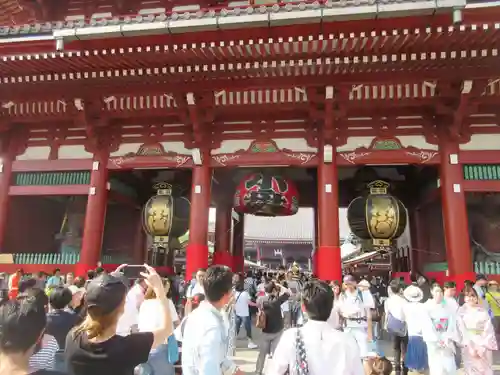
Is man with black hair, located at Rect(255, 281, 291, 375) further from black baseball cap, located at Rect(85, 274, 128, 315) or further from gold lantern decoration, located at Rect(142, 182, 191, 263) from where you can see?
gold lantern decoration, located at Rect(142, 182, 191, 263)

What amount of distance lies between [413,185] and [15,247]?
469 inches

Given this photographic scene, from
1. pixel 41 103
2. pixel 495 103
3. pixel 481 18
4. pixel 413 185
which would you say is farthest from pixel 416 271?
pixel 41 103

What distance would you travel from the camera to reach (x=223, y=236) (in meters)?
13.1

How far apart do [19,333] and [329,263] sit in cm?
761

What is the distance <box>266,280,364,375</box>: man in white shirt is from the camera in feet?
7.50

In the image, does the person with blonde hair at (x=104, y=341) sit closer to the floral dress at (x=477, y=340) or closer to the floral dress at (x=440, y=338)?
the floral dress at (x=440, y=338)

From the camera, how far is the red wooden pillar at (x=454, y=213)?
846 centimetres

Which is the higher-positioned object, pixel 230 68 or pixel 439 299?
pixel 230 68

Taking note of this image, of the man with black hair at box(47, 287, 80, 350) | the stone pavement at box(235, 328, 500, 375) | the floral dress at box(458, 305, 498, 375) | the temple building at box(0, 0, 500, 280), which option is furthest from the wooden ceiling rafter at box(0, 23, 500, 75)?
the stone pavement at box(235, 328, 500, 375)

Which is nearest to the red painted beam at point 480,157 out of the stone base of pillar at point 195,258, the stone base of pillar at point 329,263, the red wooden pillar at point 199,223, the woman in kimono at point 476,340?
the stone base of pillar at point 329,263

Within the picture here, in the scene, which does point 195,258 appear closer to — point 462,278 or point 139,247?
point 139,247

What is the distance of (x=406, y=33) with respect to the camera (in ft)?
23.7

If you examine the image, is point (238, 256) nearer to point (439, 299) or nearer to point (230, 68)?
point (230, 68)

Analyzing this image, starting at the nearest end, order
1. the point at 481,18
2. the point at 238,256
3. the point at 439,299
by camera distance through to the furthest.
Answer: the point at 439,299 → the point at 481,18 → the point at 238,256
